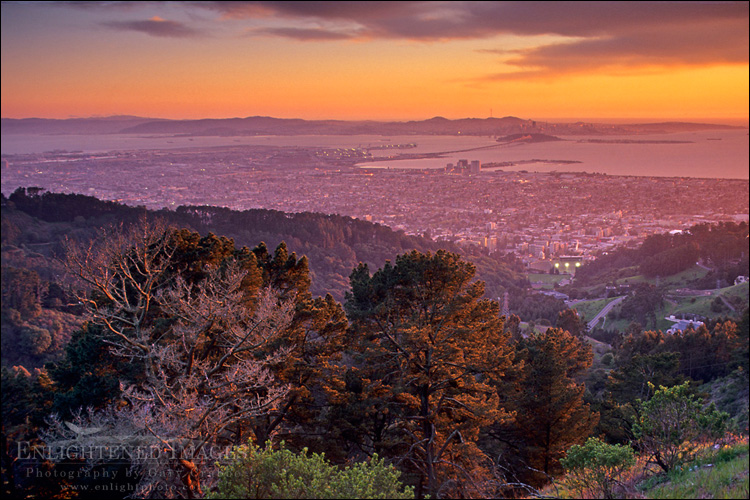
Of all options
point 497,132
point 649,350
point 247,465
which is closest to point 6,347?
point 247,465

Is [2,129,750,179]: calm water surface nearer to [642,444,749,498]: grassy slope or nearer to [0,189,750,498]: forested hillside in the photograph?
[0,189,750,498]: forested hillside

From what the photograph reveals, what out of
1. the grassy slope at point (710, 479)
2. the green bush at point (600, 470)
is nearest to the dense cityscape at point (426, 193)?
Answer: the green bush at point (600, 470)

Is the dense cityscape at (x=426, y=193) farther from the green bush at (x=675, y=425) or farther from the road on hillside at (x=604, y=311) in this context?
the green bush at (x=675, y=425)

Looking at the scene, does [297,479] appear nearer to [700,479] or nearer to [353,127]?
[700,479]

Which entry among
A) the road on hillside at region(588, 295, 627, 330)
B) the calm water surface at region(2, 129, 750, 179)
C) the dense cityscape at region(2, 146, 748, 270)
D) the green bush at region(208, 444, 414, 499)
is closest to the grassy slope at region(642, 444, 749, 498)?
the green bush at region(208, 444, 414, 499)

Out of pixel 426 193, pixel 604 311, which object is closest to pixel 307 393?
pixel 604 311

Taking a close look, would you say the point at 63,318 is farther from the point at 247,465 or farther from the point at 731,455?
the point at 731,455
